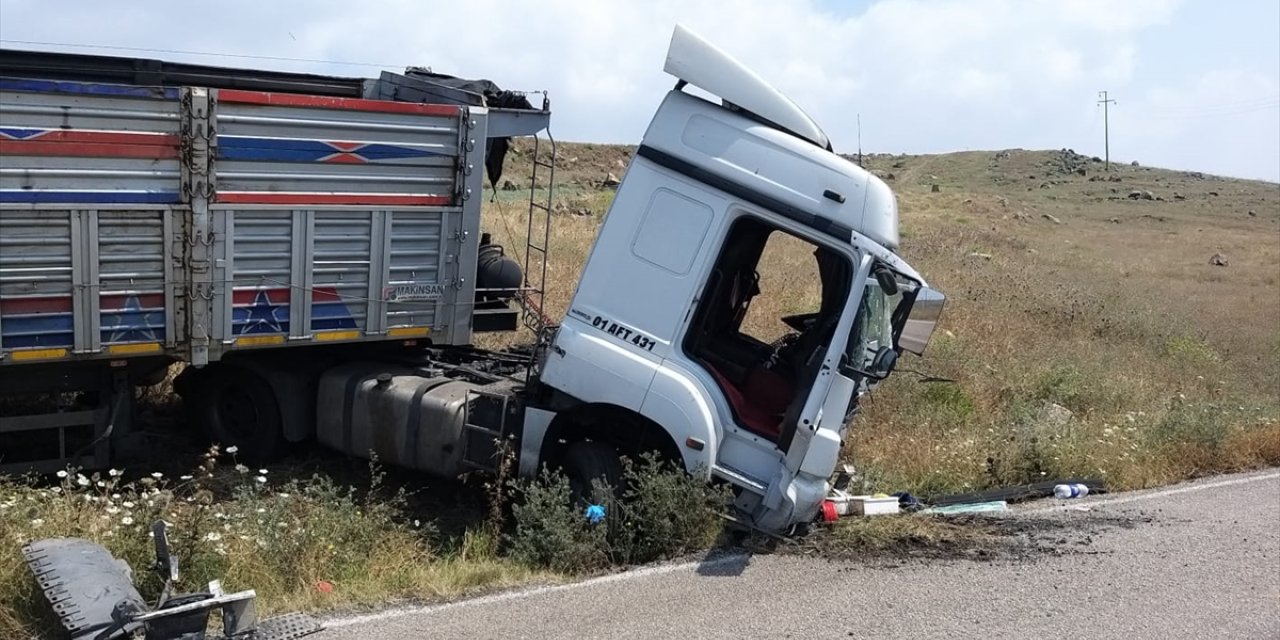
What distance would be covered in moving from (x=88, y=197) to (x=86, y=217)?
0.12 metres

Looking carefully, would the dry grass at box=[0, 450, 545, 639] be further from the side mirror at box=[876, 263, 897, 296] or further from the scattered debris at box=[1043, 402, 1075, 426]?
the scattered debris at box=[1043, 402, 1075, 426]

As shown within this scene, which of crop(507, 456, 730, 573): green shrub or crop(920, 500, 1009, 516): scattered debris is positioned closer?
crop(507, 456, 730, 573): green shrub

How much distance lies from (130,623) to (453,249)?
15.1ft

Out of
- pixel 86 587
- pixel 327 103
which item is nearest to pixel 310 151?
pixel 327 103

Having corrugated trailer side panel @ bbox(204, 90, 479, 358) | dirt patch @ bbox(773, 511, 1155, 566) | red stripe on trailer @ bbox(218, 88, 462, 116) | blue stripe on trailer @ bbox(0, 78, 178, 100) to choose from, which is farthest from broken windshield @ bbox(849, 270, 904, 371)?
blue stripe on trailer @ bbox(0, 78, 178, 100)

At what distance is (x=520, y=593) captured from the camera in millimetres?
6348

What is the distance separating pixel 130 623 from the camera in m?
4.97

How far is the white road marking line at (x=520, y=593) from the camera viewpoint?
18.9ft

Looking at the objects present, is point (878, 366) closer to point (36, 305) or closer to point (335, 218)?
point (335, 218)

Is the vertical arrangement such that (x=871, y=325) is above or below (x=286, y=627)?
above

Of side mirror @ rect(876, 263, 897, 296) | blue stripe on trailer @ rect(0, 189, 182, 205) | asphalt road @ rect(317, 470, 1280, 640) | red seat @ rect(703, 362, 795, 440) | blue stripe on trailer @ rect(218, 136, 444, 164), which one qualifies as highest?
blue stripe on trailer @ rect(218, 136, 444, 164)

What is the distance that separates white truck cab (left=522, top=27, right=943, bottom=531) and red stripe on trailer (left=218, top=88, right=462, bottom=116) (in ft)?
6.30

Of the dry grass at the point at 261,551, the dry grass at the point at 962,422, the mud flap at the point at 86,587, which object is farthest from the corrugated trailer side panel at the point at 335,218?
the mud flap at the point at 86,587

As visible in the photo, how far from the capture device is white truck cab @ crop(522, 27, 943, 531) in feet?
24.1
